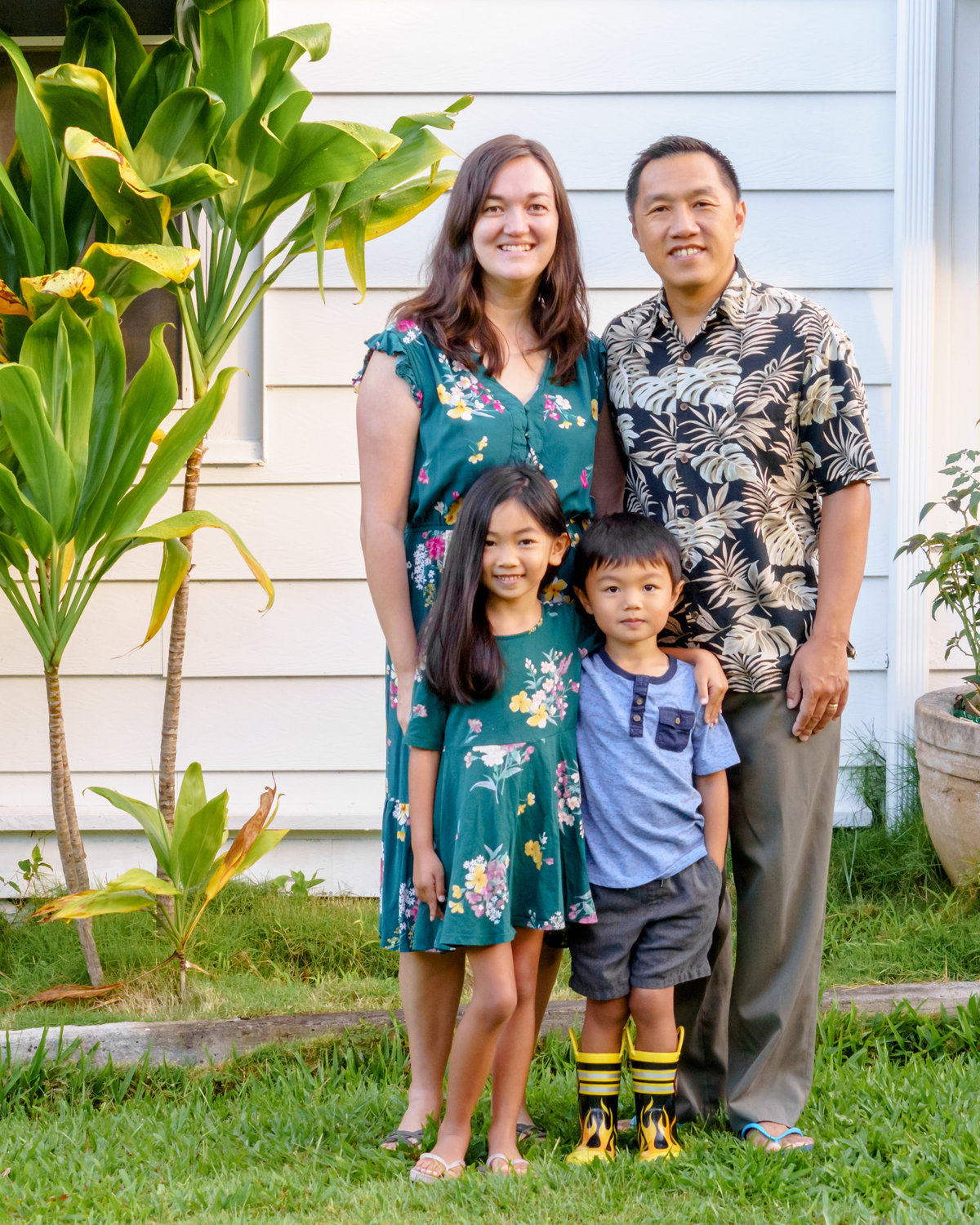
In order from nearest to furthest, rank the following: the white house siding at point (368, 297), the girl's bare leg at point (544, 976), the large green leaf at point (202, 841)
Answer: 1. the girl's bare leg at point (544, 976)
2. the large green leaf at point (202, 841)
3. the white house siding at point (368, 297)

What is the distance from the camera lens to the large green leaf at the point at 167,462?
107 inches

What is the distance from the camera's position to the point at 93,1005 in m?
2.89

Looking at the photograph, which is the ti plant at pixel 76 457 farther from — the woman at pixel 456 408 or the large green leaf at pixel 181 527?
the woman at pixel 456 408

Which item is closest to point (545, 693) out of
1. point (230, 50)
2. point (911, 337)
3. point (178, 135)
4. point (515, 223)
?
point (515, 223)

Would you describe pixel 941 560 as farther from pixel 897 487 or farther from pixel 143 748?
pixel 143 748

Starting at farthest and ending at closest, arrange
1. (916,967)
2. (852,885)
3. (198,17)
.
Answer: (852,885)
(916,967)
(198,17)

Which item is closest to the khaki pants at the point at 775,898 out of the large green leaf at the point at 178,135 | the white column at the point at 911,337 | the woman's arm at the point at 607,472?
the woman's arm at the point at 607,472

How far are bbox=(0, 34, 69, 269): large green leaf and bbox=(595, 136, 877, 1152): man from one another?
142 centimetres

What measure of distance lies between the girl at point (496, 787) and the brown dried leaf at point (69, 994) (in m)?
1.16

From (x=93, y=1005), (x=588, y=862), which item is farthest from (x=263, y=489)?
(x=588, y=862)

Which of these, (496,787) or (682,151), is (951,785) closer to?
(496,787)

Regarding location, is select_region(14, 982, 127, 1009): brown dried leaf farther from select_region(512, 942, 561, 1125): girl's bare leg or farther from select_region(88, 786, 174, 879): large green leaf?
select_region(512, 942, 561, 1125): girl's bare leg

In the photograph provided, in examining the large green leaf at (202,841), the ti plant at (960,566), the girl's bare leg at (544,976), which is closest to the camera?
the girl's bare leg at (544,976)

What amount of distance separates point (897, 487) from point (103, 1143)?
9.44 ft
